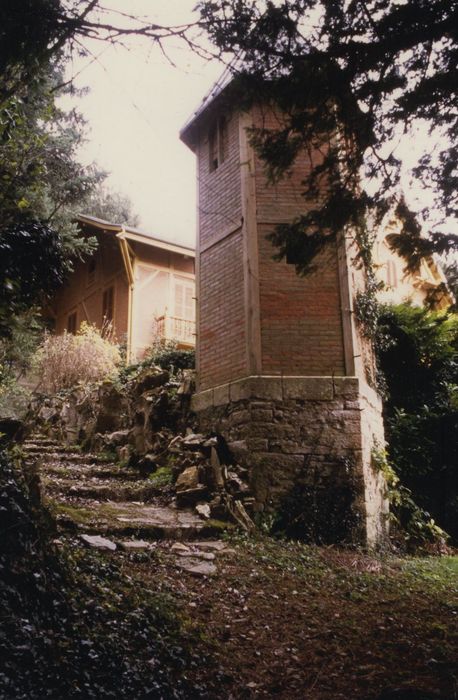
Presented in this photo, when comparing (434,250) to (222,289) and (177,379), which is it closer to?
(222,289)

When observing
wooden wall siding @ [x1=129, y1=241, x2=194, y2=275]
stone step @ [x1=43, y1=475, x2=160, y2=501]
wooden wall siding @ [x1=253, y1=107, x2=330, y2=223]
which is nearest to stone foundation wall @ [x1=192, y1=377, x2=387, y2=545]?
stone step @ [x1=43, y1=475, x2=160, y2=501]

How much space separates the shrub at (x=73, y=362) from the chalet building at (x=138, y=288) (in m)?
1.93

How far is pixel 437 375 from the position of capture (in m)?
10.3

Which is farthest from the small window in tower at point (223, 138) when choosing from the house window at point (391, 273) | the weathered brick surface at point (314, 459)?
the house window at point (391, 273)

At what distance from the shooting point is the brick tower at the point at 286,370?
7215mm

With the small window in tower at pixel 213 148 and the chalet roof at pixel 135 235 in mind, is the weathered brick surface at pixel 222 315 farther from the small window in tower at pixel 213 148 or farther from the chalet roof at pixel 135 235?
the chalet roof at pixel 135 235

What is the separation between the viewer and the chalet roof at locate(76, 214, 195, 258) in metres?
15.9

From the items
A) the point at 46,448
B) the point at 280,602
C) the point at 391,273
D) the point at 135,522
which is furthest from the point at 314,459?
the point at 391,273

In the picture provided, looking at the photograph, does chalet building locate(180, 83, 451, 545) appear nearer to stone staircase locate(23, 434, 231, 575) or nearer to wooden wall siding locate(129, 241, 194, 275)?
stone staircase locate(23, 434, 231, 575)

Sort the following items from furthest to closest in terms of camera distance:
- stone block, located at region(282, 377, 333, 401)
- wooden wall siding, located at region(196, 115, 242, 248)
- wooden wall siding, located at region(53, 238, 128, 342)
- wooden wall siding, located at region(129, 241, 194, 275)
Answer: wooden wall siding, located at region(129, 241, 194, 275) → wooden wall siding, located at region(53, 238, 128, 342) → wooden wall siding, located at region(196, 115, 242, 248) → stone block, located at region(282, 377, 333, 401)

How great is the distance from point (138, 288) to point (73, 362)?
4.21 meters

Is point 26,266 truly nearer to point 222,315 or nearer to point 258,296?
point 258,296

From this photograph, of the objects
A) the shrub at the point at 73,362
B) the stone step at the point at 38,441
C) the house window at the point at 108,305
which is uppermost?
the house window at the point at 108,305

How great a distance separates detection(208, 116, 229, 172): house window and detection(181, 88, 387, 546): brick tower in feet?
1.48
